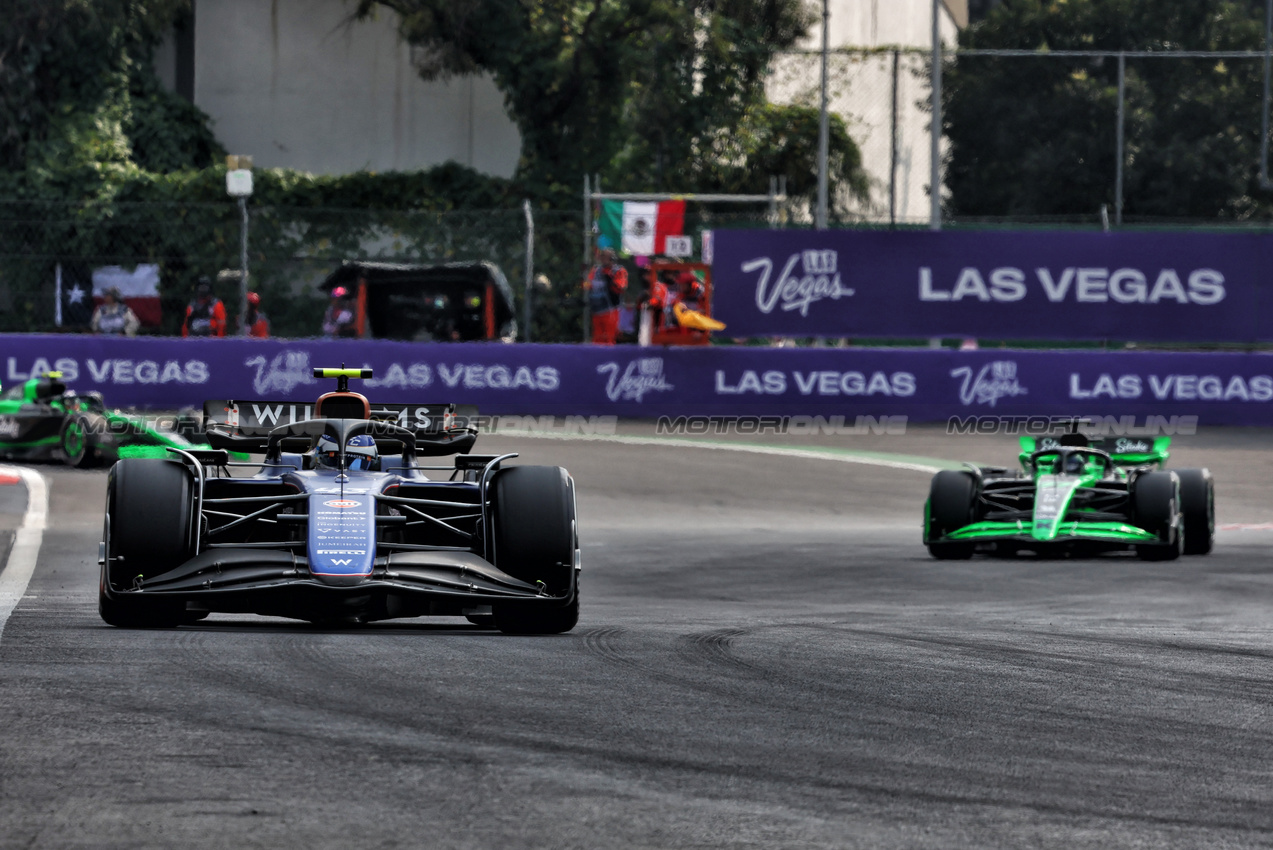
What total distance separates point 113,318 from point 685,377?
26.5 feet

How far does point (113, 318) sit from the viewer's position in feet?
87.6

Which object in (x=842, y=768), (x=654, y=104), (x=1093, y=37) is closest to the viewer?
(x=842, y=768)

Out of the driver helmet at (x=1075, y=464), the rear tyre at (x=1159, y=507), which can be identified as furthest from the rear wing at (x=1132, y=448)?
the rear tyre at (x=1159, y=507)

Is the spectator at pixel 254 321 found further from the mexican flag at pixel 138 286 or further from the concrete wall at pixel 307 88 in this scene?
the concrete wall at pixel 307 88

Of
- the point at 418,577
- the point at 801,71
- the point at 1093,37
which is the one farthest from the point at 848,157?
the point at 418,577

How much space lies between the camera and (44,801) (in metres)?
4.99

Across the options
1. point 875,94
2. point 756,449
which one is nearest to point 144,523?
point 756,449

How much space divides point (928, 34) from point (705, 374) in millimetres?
29709

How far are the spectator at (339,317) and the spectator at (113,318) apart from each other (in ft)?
8.55

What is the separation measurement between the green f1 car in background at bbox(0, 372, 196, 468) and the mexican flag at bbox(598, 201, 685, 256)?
374 inches

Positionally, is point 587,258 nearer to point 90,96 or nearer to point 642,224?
point 642,224

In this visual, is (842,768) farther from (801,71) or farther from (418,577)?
(801,71)

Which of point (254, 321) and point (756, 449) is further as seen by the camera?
point (254, 321)

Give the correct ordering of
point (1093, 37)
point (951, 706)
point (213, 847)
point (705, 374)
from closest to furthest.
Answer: point (213, 847), point (951, 706), point (705, 374), point (1093, 37)
